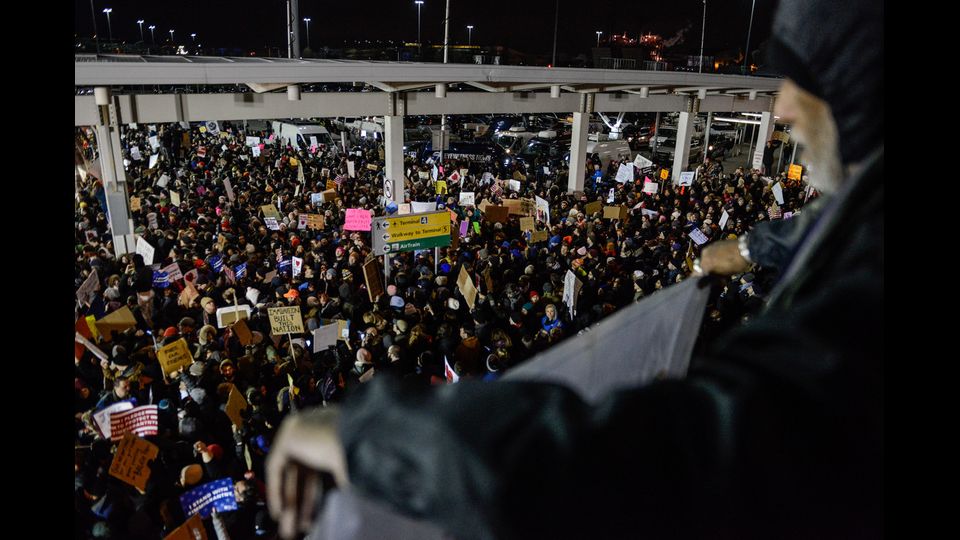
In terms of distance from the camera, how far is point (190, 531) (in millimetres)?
3787

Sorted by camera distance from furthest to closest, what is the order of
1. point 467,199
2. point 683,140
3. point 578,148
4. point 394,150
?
1. point 683,140
2. point 578,148
3. point 394,150
4. point 467,199

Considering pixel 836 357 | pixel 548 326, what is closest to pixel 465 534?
pixel 836 357

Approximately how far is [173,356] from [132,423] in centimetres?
120

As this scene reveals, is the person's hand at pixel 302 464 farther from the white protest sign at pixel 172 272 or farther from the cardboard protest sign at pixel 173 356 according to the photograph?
the white protest sign at pixel 172 272

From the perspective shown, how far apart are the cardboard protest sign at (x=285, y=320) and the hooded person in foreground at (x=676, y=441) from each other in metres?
6.38

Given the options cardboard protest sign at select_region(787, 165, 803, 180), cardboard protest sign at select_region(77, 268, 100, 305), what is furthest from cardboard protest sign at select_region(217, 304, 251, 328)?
cardboard protest sign at select_region(787, 165, 803, 180)

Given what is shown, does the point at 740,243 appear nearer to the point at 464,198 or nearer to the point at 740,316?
the point at 740,316

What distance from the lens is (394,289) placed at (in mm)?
8570

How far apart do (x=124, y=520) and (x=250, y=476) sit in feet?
3.10

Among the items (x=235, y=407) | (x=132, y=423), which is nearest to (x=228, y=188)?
(x=235, y=407)

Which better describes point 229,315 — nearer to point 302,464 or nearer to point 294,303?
point 294,303

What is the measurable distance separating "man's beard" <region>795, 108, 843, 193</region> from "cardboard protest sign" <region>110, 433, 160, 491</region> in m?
4.95

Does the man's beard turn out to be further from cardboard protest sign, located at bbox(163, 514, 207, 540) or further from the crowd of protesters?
cardboard protest sign, located at bbox(163, 514, 207, 540)

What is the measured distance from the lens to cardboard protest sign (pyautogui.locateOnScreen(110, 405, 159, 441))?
4824 millimetres
